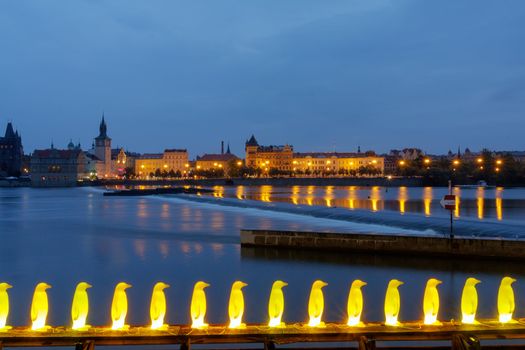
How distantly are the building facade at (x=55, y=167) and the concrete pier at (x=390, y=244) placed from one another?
522ft

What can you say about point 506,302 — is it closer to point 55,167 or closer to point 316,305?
point 316,305

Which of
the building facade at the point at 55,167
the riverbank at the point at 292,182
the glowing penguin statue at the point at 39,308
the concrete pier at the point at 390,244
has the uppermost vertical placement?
the building facade at the point at 55,167

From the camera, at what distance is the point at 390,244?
27.8 m

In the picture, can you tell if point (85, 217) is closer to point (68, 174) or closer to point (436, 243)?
point (436, 243)

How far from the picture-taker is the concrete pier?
25.5m

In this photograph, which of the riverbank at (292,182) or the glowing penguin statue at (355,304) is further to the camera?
the riverbank at (292,182)

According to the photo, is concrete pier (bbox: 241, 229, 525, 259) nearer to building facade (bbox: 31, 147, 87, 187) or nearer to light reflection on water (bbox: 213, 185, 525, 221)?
light reflection on water (bbox: 213, 185, 525, 221)

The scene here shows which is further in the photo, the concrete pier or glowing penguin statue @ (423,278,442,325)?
the concrete pier

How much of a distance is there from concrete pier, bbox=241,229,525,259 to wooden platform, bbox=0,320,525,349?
15099 millimetres

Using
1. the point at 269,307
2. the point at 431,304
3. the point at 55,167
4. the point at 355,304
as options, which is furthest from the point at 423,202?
the point at 55,167

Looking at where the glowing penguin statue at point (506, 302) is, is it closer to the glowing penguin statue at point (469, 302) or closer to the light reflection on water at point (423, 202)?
the glowing penguin statue at point (469, 302)

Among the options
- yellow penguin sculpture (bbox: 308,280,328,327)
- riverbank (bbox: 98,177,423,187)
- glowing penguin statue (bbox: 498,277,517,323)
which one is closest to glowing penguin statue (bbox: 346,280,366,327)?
yellow penguin sculpture (bbox: 308,280,328,327)

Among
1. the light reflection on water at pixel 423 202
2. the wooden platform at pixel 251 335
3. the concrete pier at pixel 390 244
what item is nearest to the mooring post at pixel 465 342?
the wooden platform at pixel 251 335

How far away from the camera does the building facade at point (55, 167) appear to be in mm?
180375
